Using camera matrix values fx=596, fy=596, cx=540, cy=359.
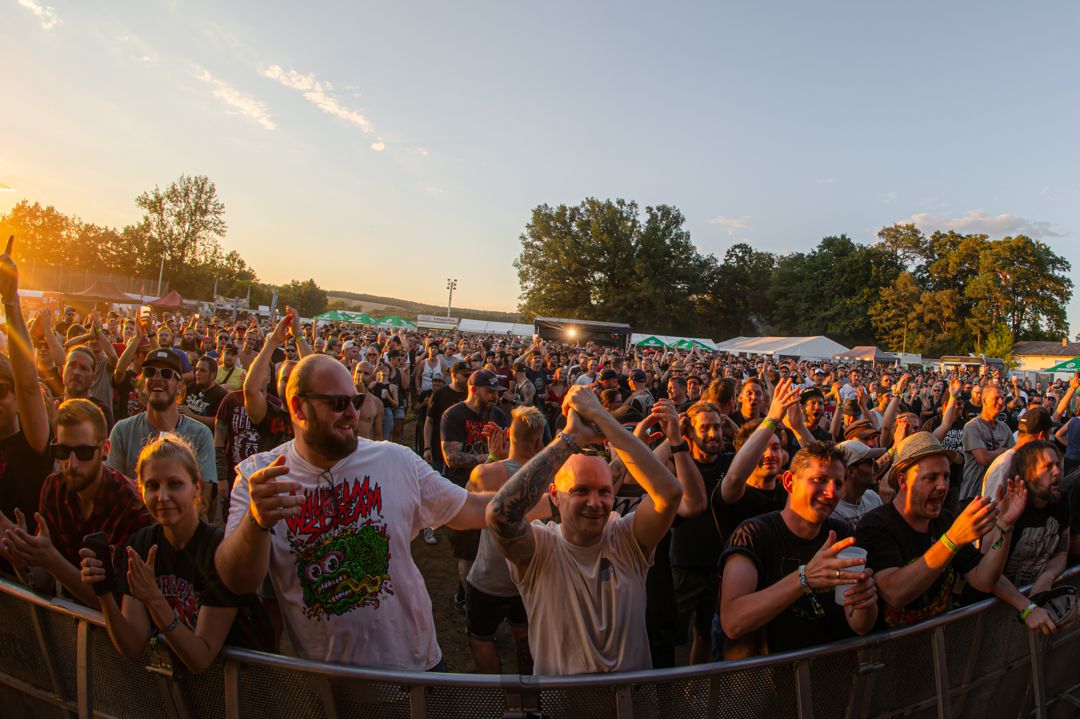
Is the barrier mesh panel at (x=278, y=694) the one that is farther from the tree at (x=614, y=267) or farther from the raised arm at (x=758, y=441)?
the tree at (x=614, y=267)

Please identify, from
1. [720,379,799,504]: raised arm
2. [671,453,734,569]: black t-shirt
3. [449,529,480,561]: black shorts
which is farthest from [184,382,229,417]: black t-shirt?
[720,379,799,504]: raised arm

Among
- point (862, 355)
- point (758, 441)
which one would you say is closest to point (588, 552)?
point (758, 441)

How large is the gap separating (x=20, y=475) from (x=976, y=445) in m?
7.85

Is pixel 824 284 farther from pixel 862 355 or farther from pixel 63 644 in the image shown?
pixel 63 644

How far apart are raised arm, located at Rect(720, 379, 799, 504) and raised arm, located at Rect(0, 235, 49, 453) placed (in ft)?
12.3

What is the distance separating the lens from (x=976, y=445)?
6.14 metres

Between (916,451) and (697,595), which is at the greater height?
(916,451)

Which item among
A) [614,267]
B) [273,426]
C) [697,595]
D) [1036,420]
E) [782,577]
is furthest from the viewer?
A: [614,267]

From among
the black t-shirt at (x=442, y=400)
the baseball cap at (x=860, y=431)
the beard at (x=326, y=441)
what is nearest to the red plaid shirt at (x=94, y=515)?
the beard at (x=326, y=441)

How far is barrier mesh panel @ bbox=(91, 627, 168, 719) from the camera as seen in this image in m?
2.14

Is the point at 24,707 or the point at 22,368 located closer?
the point at 24,707

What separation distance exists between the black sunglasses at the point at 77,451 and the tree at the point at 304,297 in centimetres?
8260

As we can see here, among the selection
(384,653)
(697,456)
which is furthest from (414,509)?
(697,456)

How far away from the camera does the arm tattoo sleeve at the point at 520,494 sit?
2174mm
